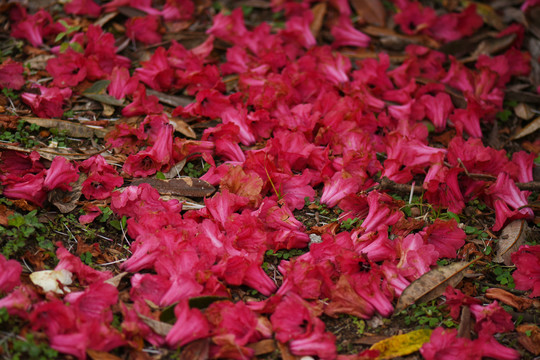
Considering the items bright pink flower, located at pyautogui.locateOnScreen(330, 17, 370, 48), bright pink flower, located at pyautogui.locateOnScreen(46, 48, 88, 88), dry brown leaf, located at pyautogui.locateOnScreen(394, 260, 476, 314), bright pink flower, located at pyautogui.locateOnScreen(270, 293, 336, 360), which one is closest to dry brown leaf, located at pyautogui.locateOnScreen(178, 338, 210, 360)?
bright pink flower, located at pyautogui.locateOnScreen(270, 293, 336, 360)

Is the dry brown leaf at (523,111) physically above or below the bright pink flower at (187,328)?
above

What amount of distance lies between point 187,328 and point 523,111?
8.81ft

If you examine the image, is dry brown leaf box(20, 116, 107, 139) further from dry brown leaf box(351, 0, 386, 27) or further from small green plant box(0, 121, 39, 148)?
dry brown leaf box(351, 0, 386, 27)

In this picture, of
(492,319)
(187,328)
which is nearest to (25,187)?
(187,328)

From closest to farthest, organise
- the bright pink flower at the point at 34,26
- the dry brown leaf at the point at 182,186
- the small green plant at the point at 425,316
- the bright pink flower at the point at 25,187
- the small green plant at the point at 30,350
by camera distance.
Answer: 1. the small green plant at the point at 30,350
2. the small green plant at the point at 425,316
3. the bright pink flower at the point at 25,187
4. the dry brown leaf at the point at 182,186
5. the bright pink flower at the point at 34,26

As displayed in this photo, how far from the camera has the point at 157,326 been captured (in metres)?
2.03

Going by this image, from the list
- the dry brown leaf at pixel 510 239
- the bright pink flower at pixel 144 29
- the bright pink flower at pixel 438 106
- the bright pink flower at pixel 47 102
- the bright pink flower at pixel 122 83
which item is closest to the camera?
the dry brown leaf at pixel 510 239

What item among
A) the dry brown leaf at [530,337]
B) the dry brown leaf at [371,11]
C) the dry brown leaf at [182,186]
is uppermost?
the dry brown leaf at [371,11]

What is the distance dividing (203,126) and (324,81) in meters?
0.81

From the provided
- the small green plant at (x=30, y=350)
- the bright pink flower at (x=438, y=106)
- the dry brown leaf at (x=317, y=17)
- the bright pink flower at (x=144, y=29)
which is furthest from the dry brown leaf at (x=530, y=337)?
the bright pink flower at (x=144, y=29)

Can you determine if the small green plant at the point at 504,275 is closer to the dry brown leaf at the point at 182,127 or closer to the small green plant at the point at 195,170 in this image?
the small green plant at the point at 195,170

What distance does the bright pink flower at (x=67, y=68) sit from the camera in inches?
125

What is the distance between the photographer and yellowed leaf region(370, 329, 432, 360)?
6.94ft

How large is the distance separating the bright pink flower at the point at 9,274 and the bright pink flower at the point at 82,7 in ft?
7.31
